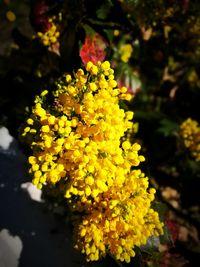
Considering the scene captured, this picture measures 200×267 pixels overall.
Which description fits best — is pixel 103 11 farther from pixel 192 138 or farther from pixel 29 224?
pixel 29 224

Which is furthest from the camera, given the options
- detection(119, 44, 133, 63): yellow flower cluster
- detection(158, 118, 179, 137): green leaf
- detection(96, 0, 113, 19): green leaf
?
detection(119, 44, 133, 63): yellow flower cluster

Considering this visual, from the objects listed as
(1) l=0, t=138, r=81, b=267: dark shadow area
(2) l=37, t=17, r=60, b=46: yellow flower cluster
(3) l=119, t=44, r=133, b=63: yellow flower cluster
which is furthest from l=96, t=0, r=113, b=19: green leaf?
(1) l=0, t=138, r=81, b=267: dark shadow area

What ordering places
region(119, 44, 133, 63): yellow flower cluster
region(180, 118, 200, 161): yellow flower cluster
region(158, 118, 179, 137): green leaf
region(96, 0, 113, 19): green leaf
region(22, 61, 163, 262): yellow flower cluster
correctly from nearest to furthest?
1. region(22, 61, 163, 262): yellow flower cluster
2. region(96, 0, 113, 19): green leaf
3. region(180, 118, 200, 161): yellow flower cluster
4. region(158, 118, 179, 137): green leaf
5. region(119, 44, 133, 63): yellow flower cluster

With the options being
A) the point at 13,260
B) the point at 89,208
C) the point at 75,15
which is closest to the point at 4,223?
the point at 13,260

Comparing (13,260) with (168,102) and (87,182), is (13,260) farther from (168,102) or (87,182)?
(168,102)

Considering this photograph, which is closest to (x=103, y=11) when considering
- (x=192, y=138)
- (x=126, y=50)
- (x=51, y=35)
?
(x=51, y=35)

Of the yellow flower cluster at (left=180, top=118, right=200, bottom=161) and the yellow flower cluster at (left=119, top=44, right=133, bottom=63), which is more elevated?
the yellow flower cluster at (left=119, top=44, right=133, bottom=63)

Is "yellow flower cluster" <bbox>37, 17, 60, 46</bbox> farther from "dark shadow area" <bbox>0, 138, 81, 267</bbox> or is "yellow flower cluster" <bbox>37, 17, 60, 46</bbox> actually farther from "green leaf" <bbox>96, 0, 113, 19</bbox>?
"dark shadow area" <bbox>0, 138, 81, 267</bbox>

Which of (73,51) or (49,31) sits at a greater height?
(49,31)
